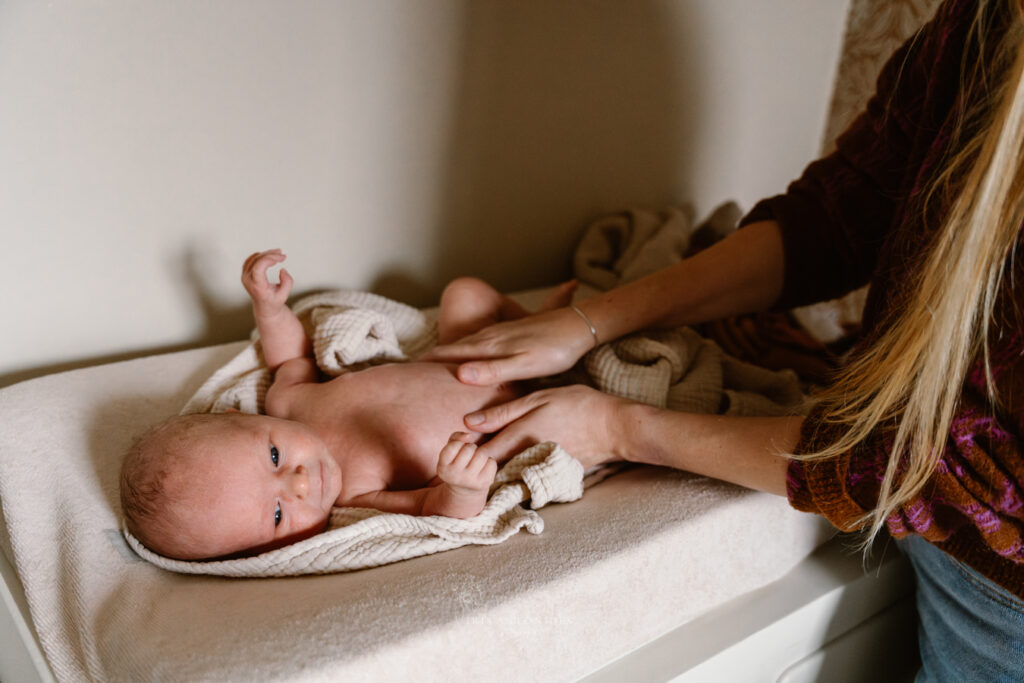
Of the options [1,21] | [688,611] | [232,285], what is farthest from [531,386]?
[1,21]

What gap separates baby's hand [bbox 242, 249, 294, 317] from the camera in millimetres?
859

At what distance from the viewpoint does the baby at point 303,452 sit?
68 centimetres

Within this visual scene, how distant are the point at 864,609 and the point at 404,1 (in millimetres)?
1040

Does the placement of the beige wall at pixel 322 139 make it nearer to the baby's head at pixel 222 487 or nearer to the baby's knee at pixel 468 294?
the baby's knee at pixel 468 294

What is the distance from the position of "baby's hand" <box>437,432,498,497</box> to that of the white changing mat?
76 mm

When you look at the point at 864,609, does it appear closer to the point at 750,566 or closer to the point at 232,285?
the point at 750,566

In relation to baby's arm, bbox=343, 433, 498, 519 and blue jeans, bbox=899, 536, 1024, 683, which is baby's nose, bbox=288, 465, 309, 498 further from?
blue jeans, bbox=899, 536, 1024, 683

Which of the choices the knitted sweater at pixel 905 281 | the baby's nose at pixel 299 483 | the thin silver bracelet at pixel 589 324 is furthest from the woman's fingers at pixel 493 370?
the knitted sweater at pixel 905 281

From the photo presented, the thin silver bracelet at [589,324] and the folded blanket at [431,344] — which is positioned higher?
the thin silver bracelet at [589,324]

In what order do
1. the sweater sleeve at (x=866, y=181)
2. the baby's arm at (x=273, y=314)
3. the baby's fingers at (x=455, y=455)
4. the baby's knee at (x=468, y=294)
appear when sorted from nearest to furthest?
1. the baby's fingers at (x=455, y=455)
2. the sweater sleeve at (x=866, y=181)
3. the baby's arm at (x=273, y=314)
4. the baby's knee at (x=468, y=294)

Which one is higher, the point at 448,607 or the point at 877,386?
the point at 877,386

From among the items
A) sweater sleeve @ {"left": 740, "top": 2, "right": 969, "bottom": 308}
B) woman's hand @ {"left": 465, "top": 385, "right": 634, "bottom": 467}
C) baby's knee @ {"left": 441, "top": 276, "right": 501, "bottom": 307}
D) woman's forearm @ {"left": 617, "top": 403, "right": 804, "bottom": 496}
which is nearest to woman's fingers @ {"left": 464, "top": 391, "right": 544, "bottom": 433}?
woman's hand @ {"left": 465, "top": 385, "right": 634, "bottom": 467}

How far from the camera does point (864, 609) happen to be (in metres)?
0.88

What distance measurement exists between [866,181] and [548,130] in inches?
21.9
